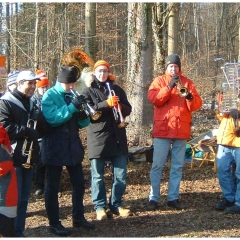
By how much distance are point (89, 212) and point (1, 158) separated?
2.15 m

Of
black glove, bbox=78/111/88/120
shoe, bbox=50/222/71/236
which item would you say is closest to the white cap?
black glove, bbox=78/111/88/120

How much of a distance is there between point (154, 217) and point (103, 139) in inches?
48.8

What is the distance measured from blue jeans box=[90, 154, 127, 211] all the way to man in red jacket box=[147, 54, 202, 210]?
0.57 metres

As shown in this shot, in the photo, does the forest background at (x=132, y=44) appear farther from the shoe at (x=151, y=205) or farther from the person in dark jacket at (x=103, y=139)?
the shoe at (x=151, y=205)

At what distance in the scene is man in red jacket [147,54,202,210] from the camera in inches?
225

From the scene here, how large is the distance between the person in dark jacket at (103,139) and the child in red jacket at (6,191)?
1.49 meters

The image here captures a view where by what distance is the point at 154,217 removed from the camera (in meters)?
5.56

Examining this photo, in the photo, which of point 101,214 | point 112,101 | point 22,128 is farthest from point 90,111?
point 101,214

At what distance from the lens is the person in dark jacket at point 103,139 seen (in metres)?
5.41

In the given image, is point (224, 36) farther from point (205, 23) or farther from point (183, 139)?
point (183, 139)

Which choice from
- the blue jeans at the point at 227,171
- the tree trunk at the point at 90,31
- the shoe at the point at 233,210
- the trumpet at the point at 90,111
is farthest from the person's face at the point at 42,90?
the tree trunk at the point at 90,31

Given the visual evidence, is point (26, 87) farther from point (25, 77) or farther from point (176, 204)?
point (176, 204)

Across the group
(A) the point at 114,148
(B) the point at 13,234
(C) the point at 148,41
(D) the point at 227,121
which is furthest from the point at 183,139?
(C) the point at 148,41

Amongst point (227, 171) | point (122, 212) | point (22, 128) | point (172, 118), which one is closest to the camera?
point (22, 128)
